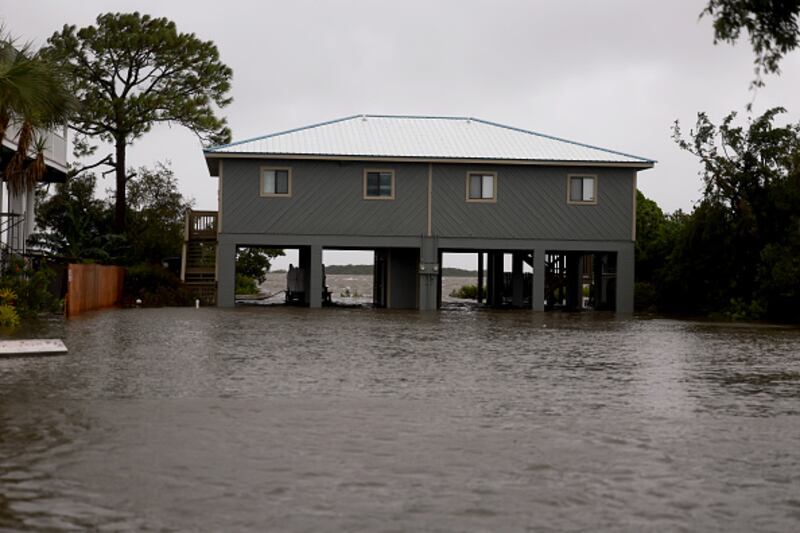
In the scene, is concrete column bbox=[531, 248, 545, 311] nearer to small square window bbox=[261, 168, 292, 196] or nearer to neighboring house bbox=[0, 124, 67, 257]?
small square window bbox=[261, 168, 292, 196]

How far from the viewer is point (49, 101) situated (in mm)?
21203

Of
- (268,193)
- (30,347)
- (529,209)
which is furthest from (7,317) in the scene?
(529,209)

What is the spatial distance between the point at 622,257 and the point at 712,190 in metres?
4.03

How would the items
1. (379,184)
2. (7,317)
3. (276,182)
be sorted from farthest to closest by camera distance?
(379,184) → (276,182) → (7,317)

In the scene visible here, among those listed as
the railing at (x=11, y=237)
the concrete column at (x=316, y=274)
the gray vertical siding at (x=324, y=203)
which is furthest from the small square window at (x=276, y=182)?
the railing at (x=11, y=237)

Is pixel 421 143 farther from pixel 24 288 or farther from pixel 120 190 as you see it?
pixel 24 288

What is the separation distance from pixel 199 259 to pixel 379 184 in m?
8.22

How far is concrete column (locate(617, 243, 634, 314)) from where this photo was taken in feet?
128

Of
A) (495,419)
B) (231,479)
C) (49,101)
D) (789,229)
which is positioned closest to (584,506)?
(231,479)

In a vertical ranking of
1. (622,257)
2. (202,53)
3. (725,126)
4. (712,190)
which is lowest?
(622,257)

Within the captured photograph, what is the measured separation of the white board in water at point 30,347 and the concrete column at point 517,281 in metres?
29.3

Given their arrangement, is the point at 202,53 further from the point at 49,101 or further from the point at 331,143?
the point at 49,101

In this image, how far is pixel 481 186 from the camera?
39.0 meters

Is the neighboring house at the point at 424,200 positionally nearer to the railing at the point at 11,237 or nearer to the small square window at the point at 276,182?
the small square window at the point at 276,182
